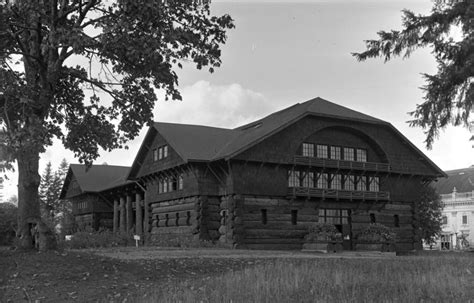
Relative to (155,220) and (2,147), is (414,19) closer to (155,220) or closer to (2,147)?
(2,147)

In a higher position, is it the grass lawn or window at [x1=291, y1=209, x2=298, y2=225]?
window at [x1=291, y1=209, x2=298, y2=225]

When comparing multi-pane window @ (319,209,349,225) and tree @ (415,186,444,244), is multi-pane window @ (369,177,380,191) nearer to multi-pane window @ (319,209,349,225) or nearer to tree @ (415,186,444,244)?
multi-pane window @ (319,209,349,225)

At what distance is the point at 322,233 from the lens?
123ft

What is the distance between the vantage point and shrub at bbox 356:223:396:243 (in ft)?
129

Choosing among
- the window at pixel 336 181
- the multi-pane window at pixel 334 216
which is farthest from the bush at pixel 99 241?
the window at pixel 336 181

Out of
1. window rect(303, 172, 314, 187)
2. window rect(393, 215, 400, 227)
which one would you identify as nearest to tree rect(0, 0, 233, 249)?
window rect(303, 172, 314, 187)

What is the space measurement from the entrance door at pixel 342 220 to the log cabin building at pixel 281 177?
0.07m

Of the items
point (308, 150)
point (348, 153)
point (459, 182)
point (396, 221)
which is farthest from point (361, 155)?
point (459, 182)

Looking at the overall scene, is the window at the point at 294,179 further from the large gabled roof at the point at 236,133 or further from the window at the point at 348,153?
the window at the point at 348,153

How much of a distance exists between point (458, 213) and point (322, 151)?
5687cm

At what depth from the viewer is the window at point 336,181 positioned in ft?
137

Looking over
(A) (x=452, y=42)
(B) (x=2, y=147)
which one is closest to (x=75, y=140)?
(B) (x=2, y=147)

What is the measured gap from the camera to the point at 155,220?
151 ft

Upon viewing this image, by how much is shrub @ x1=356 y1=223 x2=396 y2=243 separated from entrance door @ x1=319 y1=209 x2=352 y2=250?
0.81m
